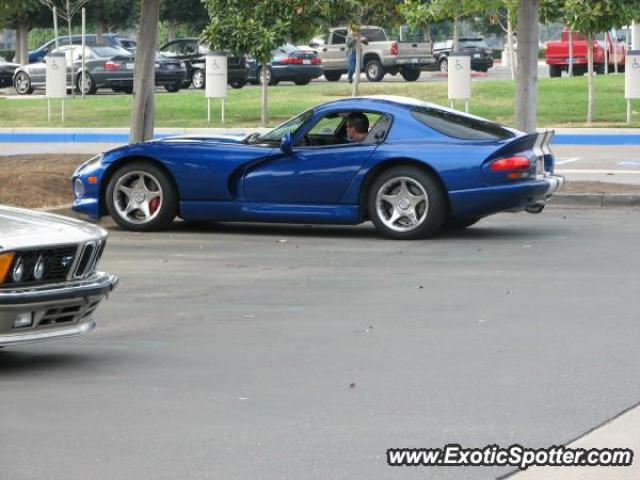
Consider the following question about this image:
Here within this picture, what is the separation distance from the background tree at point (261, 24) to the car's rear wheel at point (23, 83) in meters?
13.5

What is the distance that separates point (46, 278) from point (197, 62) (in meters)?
37.2

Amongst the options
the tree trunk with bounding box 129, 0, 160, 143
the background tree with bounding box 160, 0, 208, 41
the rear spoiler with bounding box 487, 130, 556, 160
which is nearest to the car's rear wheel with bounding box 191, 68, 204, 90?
the background tree with bounding box 160, 0, 208, 41

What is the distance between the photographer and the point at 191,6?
6059cm

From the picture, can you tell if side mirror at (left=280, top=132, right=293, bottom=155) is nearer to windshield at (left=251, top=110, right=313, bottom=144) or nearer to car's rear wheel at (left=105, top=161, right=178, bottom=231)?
windshield at (left=251, top=110, right=313, bottom=144)

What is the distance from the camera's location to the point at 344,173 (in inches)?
575

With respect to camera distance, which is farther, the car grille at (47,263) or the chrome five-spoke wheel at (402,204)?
the chrome five-spoke wheel at (402,204)

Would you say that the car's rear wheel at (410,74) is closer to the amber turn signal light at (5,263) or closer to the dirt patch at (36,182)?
the dirt patch at (36,182)

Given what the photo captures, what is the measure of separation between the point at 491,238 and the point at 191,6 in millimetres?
47164

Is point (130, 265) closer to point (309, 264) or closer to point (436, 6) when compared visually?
point (309, 264)

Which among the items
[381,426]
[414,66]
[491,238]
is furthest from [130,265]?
[414,66]

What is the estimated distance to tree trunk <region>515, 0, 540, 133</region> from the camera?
65.1ft

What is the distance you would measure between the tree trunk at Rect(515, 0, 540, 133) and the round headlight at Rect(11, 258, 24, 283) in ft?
41.8

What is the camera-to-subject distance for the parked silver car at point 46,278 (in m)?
7.91

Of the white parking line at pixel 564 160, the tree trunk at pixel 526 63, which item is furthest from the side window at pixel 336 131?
the white parking line at pixel 564 160
